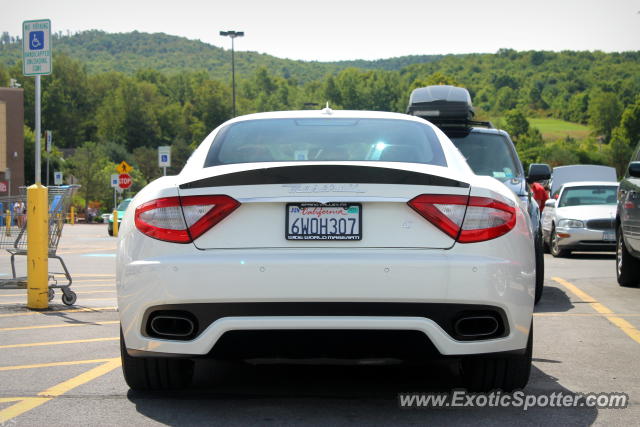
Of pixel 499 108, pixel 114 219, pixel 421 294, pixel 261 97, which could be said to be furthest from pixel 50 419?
pixel 261 97

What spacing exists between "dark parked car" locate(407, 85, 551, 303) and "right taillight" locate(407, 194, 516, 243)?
16.5 feet

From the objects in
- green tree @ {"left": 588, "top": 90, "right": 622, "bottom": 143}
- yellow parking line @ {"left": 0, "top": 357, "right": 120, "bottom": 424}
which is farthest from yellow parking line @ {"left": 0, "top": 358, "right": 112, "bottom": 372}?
green tree @ {"left": 588, "top": 90, "right": 622, "bottom": 143}

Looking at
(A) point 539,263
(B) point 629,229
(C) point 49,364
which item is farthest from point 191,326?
(B) point 629,229

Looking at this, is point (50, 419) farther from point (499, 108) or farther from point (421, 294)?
point (499, 108)

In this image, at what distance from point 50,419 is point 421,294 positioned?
183cm

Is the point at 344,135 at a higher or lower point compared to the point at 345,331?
higher

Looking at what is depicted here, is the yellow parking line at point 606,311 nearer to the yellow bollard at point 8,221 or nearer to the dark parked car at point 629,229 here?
the dark parked car at point 629,229

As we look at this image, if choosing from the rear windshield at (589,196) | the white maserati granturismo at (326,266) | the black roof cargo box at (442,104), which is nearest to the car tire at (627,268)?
the black roof cargo box at (442,104)

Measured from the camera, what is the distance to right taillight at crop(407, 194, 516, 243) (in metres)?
4.59

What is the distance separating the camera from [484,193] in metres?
4.69

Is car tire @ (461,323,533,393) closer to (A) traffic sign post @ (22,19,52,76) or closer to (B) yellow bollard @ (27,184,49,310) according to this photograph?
(B) yellow bollard @ (27,184,49,310)

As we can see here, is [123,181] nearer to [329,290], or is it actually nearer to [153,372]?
[153,372]

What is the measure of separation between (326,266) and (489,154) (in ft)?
25.1

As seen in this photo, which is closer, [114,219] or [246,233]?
[246,233]
